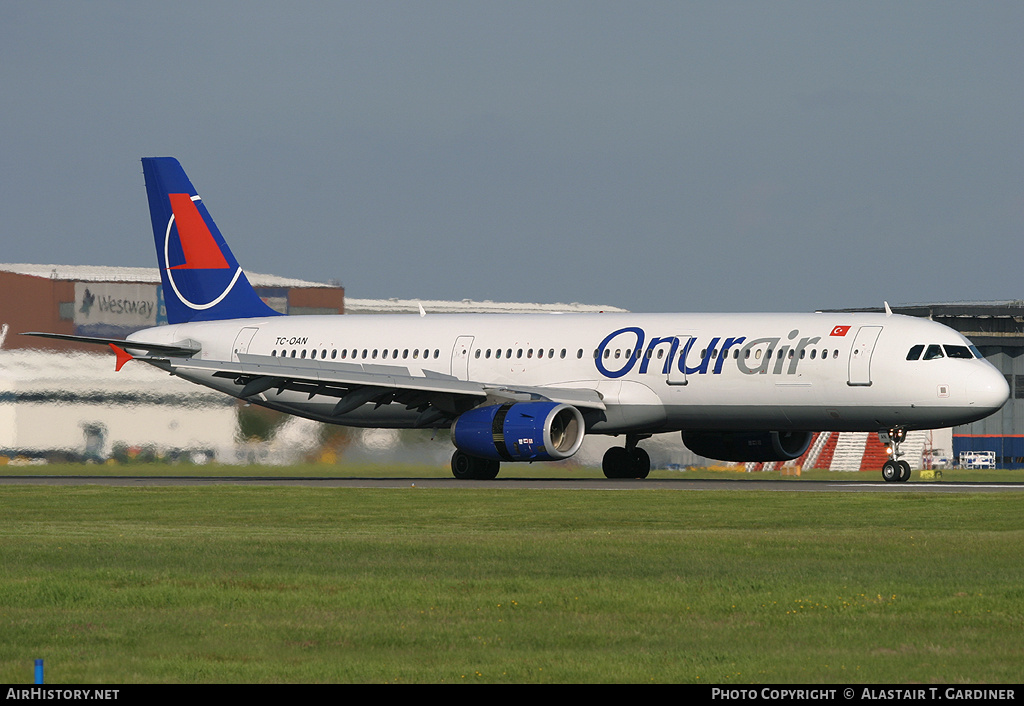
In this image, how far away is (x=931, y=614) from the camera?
13445 millimetres

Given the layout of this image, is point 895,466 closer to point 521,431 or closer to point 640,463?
point 640,463

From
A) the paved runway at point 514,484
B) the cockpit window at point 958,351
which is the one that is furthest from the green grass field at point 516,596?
the cockpit window at point 958,351

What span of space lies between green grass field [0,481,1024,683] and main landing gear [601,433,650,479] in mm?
14681

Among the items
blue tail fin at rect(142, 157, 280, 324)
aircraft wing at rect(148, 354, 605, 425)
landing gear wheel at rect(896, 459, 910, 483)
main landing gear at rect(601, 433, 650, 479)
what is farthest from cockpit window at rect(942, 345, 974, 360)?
blue tail fin at rect(142, 157, 280, 324)

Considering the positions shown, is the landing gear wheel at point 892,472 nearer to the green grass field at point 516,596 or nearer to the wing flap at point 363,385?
the wing flap at point 363,385

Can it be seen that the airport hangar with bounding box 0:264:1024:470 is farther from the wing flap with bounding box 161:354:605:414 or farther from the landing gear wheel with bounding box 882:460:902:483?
the landing gear wheel with bounding box 882:460:902:483

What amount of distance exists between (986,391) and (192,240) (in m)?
22.9

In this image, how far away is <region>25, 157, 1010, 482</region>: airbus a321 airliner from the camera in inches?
1331

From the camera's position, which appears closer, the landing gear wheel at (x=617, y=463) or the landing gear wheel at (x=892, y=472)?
the landing gear wheel at (x=892, y=472)

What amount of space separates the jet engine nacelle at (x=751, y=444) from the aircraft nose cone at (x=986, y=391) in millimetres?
5157

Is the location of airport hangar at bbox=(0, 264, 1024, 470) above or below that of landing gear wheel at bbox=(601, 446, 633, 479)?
above

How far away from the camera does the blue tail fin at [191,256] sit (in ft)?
144
